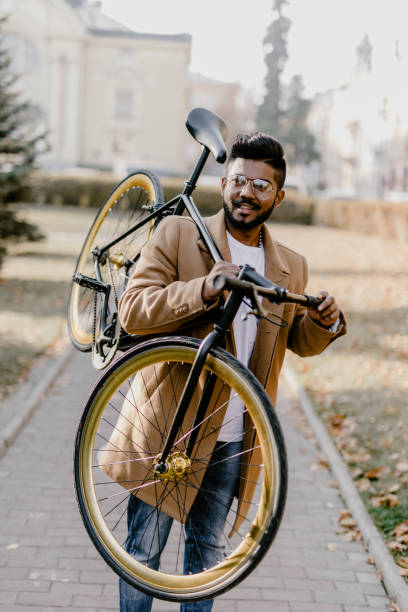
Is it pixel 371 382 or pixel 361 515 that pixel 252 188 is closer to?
pixel 361 515

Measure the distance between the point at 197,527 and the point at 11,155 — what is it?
12920mm

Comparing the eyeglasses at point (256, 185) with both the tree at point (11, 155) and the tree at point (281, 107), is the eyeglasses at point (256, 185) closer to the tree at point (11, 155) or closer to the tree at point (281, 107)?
the tree at point (11, 155)

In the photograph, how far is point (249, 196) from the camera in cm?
269

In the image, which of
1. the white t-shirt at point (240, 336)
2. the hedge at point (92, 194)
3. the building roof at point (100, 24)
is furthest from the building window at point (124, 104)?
the white t-shirt at point (240, 336)

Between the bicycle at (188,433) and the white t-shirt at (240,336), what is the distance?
51 millimetres

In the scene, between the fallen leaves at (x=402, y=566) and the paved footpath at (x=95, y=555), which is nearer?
the paved footpath at (x=95, y=555)

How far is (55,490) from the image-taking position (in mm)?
5414

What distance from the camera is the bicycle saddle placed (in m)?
2.96

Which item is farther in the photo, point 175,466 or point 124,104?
point 124,104

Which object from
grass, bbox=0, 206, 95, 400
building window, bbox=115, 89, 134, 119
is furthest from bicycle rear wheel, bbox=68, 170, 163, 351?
building window, bbox=115, 89, 134, 119

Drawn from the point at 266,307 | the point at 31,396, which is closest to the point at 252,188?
the point at 266,307

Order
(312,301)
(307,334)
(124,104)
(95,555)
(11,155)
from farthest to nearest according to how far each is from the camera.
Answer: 1. (124,104)
2. (11,155)
3. (95,555)
4. (307,334)
5. (312,301)

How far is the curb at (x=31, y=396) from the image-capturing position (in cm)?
634

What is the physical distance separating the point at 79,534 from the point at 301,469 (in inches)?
89.4
